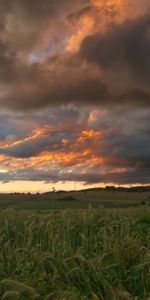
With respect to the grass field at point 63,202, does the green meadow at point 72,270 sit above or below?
below

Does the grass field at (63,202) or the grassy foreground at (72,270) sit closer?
the grassy foreground at (72,270)

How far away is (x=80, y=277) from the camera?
8633 mm

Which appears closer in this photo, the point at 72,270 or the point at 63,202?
the point at 72,270

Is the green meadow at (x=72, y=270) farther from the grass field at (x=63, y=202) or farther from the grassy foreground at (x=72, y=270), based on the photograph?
the grass field at (x=63, y=202)

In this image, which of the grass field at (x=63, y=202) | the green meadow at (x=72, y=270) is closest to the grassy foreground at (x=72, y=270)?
the green meadow at (x=72, y=270)

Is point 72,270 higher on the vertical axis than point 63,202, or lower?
lower

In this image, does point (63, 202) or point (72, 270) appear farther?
point (63, 202)

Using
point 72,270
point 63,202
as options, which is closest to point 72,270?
point 72,270

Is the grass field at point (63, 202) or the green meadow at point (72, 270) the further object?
the grass field at point (63, 202)

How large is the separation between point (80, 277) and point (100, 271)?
408mm

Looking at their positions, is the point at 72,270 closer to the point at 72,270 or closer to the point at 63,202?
the point at 72,270

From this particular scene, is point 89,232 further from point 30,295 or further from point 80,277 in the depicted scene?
point 30,295

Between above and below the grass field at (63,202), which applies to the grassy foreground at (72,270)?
below

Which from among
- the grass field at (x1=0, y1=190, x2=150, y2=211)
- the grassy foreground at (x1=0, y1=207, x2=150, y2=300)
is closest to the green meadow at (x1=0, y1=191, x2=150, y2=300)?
the grassy foreground at (x1=0, y1=207, x2=150, y2=300)
